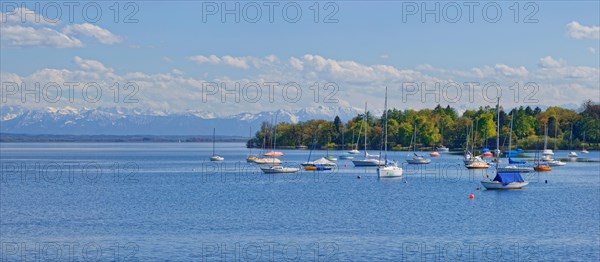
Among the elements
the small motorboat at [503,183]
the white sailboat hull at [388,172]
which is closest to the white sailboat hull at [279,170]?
the white sailboat hull at [388,172]

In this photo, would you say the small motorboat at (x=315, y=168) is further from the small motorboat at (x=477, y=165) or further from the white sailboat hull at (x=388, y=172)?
the white sailboat hull at (x=388, y=172)

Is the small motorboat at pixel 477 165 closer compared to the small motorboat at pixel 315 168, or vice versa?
the small motorboat at pixel 477 165

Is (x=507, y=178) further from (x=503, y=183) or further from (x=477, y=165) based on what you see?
(x=477, y=165)

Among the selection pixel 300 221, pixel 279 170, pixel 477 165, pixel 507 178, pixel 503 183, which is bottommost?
pixel 300 221

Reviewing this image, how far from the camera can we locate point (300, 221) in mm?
62312

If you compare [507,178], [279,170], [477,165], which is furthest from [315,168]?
[507,178]

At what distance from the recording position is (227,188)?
9700 cm

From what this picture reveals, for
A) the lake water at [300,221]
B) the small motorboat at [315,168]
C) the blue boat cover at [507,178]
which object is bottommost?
the lake water at [300,221]

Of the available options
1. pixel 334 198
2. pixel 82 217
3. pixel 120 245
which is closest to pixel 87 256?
pixel 120 245

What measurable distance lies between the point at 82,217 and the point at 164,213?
20.1ft

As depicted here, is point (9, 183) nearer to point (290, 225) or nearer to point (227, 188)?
point (227, 188)

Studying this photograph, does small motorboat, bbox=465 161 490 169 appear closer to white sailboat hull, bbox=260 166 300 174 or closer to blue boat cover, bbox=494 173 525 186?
white sailboat hull, bbox=260 166 300 174

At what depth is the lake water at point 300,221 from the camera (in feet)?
157

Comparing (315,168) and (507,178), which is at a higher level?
(507,178)
